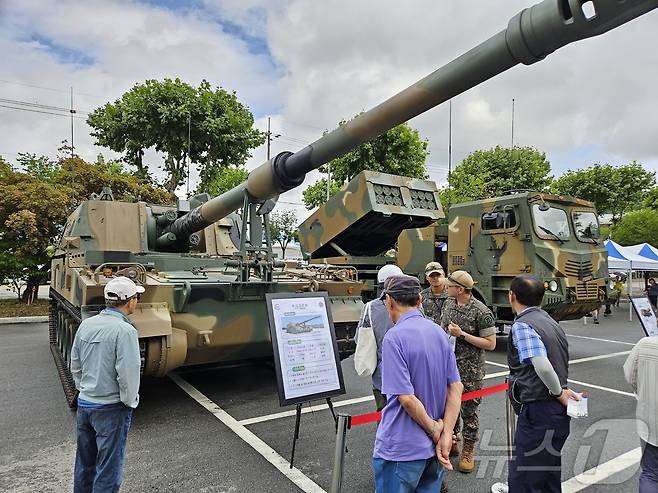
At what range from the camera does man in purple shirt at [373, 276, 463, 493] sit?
2.45 metres

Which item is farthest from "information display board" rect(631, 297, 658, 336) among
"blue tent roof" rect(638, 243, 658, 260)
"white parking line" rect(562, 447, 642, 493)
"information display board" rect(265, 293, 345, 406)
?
"blue tent roof" rect(638, 243, 658, 260)

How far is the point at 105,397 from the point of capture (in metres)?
3.12

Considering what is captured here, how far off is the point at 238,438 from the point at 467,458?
2.08 m

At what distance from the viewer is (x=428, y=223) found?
1110cm

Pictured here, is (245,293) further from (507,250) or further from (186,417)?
(507,250)

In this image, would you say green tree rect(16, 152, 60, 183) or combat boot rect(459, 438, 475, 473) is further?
green tree rect(16, 152, 60, 183)

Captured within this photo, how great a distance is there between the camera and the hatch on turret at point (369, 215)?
33.4 ft

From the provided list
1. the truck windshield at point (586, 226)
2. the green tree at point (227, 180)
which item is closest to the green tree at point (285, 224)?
the green tree at point (227, 180)

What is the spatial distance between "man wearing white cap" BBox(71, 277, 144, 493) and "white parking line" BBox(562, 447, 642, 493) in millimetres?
3129

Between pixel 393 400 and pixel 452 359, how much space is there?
0.37 meters

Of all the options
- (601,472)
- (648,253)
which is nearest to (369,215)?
(601,472)

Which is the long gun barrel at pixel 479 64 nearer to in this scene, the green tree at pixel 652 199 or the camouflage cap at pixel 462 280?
the camouflage cap at pixel 462 280

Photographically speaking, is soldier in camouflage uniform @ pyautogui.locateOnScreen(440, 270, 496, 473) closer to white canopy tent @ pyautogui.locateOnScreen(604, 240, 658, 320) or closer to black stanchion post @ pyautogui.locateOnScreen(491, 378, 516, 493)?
black stanchion post @ pyautogui.locateOnScreen(491, 378, 516, 493)

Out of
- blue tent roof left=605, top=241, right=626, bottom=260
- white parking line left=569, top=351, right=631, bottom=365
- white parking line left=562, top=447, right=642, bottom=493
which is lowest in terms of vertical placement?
white parking line left=569, top=351, right=631, bottom=365
